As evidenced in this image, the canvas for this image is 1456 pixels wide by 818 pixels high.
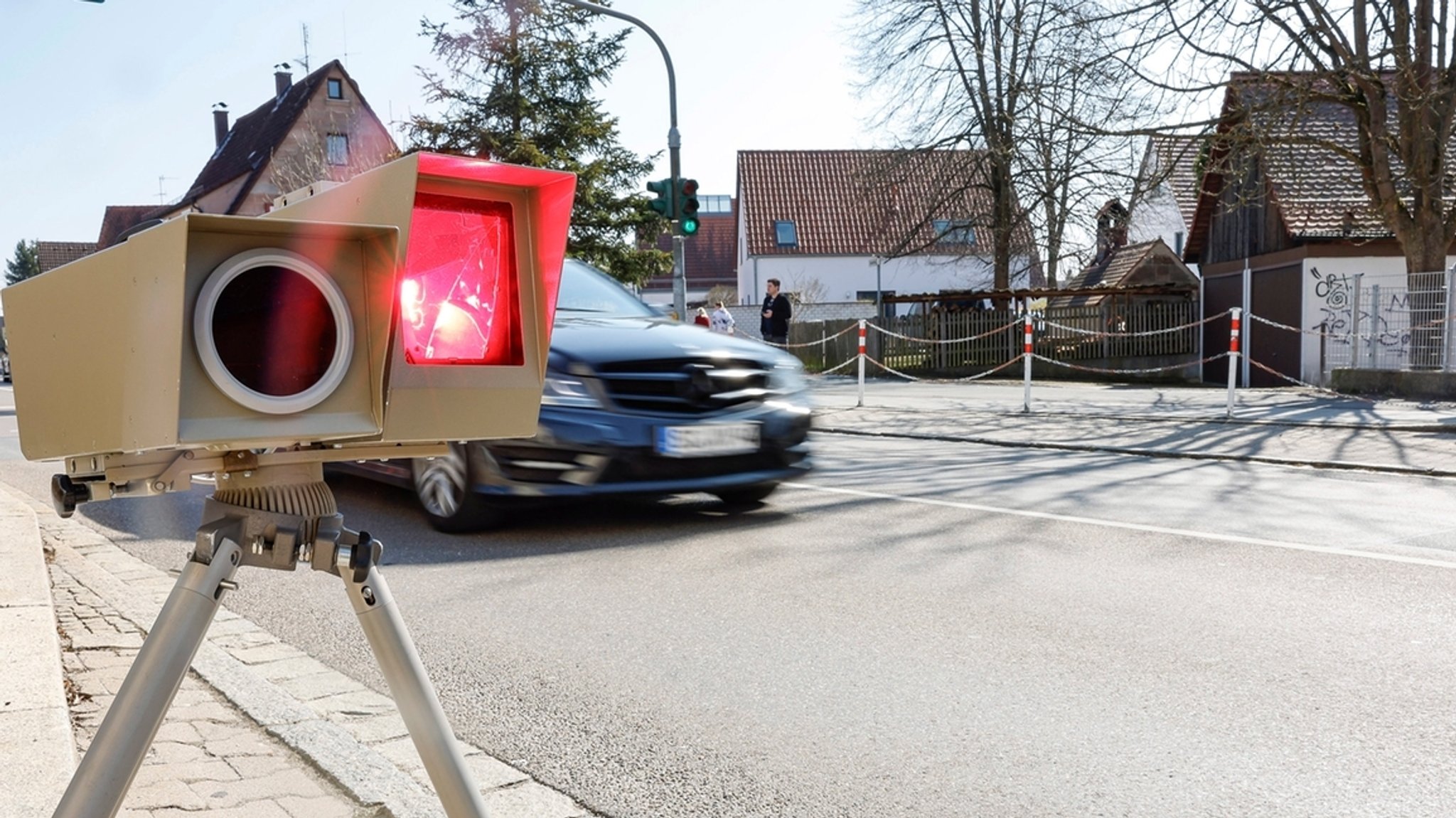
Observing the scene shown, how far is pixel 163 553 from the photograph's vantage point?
7.12 m

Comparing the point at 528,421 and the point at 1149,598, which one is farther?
the point at 1149,598

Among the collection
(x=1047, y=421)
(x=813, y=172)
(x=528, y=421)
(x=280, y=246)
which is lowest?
(x=1047, y=421)

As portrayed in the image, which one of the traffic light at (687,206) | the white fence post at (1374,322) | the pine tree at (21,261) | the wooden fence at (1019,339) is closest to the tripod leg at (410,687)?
the traffic light at (687,206)

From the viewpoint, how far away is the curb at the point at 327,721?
330 centimetres

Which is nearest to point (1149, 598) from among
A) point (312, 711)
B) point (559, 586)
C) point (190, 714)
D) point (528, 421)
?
point (559, 586)

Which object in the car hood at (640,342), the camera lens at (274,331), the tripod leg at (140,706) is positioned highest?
the camera lens at (274,331)

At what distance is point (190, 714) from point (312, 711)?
35cm

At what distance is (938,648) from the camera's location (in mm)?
4809

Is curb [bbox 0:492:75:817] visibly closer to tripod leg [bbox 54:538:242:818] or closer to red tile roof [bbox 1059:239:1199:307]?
tripod leg [bbox 54:538:242:818]

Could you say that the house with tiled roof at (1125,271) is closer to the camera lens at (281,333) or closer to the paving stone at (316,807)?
the paving stone at (316,807)

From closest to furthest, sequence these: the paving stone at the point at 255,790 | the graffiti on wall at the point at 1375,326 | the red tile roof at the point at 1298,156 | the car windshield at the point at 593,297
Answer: the paving stone at the point at 255,790, the car windshield at the point at 593,297, the red tile roof at the point at 1298,156, the graffiti on wall at the point at 1375,326

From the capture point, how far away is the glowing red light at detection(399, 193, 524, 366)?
1824 mm

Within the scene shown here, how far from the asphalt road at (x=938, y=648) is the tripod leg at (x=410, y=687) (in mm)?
1452

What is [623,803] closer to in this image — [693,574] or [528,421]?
[528,421]
